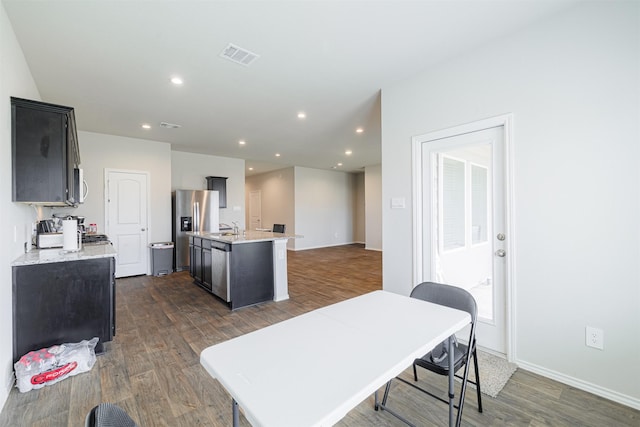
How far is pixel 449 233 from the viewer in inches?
115

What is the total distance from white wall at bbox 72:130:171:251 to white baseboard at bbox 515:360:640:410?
20.3 feet

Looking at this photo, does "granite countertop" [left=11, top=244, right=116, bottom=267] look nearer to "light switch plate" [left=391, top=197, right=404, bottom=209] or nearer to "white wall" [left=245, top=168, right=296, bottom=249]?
"light switch plate" [left=391, top=197, right=404, bottom=209]

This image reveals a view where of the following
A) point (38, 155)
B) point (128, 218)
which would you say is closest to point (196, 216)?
point (128, 218)

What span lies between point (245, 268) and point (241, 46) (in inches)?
103

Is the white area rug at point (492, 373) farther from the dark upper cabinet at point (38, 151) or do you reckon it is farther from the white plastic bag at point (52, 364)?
the dark upper cabinet at point (38, 151)

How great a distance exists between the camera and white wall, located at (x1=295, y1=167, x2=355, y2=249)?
30.6ft

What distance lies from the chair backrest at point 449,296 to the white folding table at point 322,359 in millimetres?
208

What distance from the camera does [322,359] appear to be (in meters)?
1.08

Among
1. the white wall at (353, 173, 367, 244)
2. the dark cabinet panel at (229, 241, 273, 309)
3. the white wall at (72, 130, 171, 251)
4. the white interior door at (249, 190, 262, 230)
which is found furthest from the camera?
the white wall at (353, 173, 367, 244)

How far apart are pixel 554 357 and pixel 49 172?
14.1ft

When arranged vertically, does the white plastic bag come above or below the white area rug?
above

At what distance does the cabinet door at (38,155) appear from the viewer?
2.22m

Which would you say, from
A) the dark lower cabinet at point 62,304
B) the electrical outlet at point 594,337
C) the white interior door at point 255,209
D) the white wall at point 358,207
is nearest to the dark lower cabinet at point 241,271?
the dark lower cabinet at point 62,304

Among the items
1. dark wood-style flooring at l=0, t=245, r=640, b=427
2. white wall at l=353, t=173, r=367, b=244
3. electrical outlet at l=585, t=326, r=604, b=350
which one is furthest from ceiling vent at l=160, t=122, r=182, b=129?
white wall at l=353, t=173, r=367, b=244
